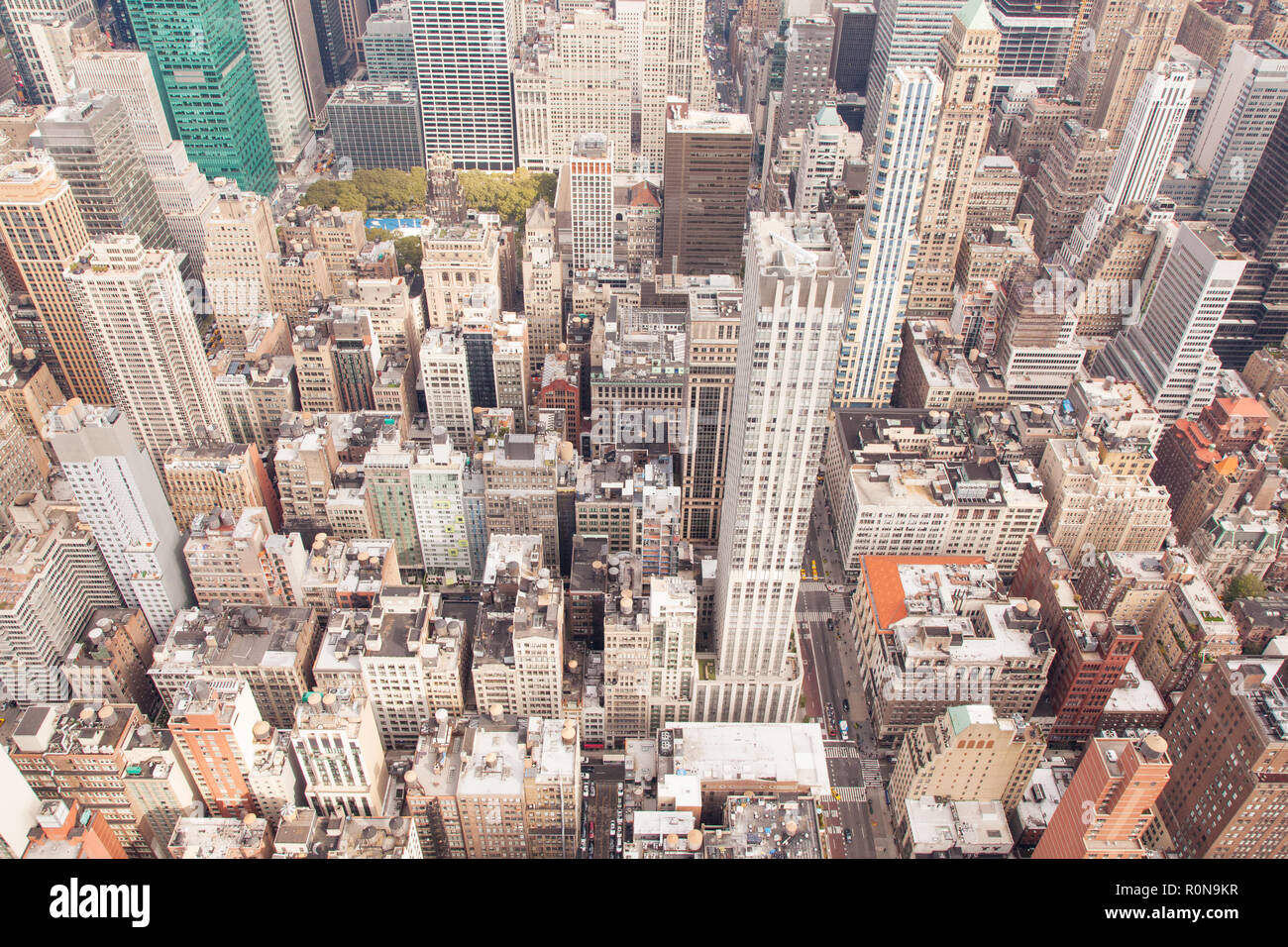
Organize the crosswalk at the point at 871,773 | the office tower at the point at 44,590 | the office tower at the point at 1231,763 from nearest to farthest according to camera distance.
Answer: the office tower at the point at 1231,763 < the office tower at the point at 44,590 < the crosswalk at the point at 871,773

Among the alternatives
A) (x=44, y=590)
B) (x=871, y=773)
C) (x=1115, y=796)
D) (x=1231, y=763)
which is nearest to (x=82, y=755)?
(x=44, y=590)

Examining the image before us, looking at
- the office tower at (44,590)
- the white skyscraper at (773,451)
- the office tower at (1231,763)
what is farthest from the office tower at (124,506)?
the office tower at (1231,763)

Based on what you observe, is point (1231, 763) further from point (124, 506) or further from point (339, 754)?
point (124, 506)

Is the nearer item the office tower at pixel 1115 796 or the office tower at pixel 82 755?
the office tower at pixel 1115 796

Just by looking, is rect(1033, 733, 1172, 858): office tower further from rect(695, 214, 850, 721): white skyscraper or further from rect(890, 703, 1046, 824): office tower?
rect(695, 214, 850, 721): white skyscraper

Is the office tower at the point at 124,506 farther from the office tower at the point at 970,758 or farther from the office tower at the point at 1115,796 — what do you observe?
the office tower at the point at 1115,796

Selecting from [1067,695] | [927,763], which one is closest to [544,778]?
[927,763]

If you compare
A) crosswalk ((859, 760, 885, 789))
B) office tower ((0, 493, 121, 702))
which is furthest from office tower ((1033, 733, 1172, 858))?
office tower ((0, 493, 121, 702))
